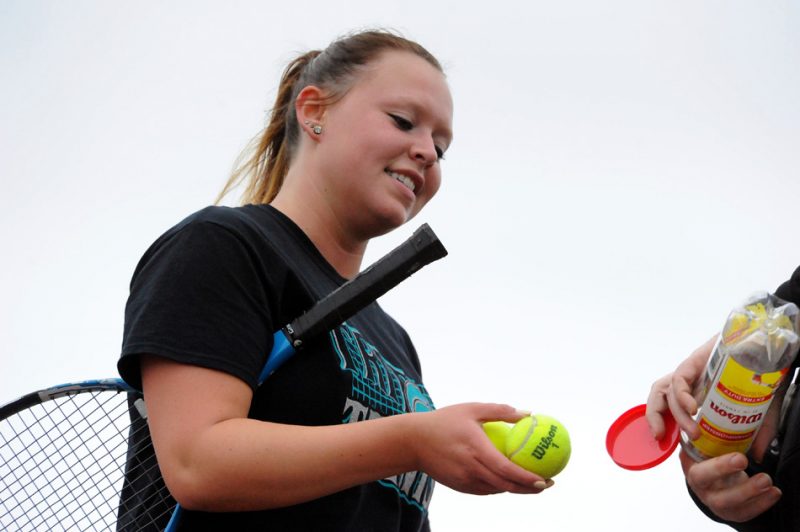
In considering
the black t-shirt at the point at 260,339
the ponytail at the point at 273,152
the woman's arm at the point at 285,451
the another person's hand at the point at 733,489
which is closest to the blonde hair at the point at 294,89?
the ponytail at the point at 273,152

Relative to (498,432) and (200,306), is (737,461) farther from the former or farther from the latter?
(200,306)

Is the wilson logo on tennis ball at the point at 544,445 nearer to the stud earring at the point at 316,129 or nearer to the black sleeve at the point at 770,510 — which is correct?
the black sleeve at the point at 770,510

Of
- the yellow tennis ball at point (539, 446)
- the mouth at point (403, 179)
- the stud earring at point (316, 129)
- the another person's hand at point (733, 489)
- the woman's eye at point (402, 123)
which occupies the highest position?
the woman's eye at point (402, 123)

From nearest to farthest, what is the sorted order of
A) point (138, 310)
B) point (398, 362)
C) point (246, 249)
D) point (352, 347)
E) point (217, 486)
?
1. point (217, 486)
2. point (138, 310)
3. point (246, 249)
4. point (352, 347)
5. point (398, 362)

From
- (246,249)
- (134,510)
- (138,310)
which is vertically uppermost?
(246,249)

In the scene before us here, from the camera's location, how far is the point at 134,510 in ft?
7.40

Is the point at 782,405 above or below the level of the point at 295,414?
above

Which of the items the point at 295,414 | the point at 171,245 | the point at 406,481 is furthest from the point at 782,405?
the point at 171,245

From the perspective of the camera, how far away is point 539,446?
1.97 m

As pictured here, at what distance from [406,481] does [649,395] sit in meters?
0.74

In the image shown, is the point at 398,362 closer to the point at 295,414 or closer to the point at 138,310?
the point at 295,414

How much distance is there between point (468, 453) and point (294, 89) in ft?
6.24

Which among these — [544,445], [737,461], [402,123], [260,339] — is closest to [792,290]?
[737,461]

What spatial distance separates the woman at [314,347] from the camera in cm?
193
